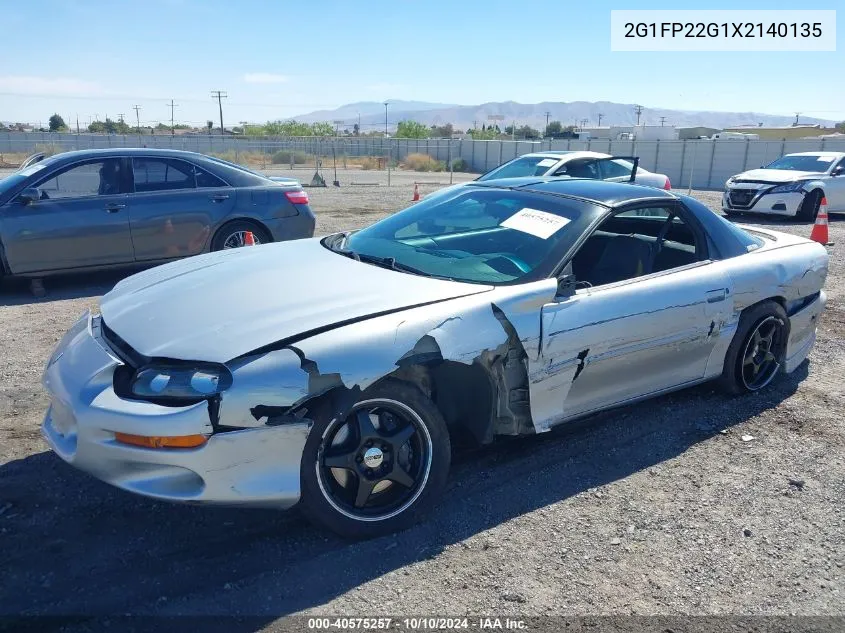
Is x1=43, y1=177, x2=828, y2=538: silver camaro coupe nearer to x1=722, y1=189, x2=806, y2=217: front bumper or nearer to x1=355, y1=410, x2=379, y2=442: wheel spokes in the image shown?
x1=355, y1=410, x2=379, y2=442: wheel spokes

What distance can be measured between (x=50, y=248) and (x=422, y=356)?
18.1 ft

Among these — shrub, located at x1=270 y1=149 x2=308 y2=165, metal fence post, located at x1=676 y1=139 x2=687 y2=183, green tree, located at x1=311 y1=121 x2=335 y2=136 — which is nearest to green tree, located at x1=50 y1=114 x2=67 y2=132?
green tree, located at x1=311 y1=121 x2=335 y2=136

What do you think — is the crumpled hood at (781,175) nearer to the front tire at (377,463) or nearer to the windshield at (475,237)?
the windshield at (475,237)

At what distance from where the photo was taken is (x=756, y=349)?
179 inches

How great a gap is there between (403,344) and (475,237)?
4.07 feet

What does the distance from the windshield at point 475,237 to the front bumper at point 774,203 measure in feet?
38.1

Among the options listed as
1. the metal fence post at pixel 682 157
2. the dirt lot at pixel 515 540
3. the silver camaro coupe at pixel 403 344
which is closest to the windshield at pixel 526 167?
the silver camaro coupe at pixel 403 344

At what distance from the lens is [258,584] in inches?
106

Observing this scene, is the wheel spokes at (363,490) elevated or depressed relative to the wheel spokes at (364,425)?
depressed

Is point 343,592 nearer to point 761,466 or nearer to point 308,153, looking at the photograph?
point 761,466

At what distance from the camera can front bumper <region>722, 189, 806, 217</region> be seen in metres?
13.9

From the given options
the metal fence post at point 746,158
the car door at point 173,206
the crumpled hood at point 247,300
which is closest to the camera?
the crumpled hood at point 247,300

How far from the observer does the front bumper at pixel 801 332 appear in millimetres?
4738

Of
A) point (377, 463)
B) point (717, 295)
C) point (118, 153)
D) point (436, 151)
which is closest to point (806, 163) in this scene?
point (717, 295)
